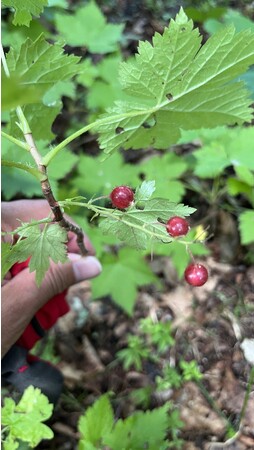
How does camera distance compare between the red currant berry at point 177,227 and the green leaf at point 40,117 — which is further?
the green leaf at point 40,117

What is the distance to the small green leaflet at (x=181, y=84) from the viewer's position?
37.9 inches

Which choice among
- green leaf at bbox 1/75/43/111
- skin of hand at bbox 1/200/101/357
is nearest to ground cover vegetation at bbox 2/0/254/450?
skin of hand at bbox 1/200/101/357

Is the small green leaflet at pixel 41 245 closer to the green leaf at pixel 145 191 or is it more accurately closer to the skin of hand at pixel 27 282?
the green leaf at pixel 145 191

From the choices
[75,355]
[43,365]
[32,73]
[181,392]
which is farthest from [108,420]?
[32,73]

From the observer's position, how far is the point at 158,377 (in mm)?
2092

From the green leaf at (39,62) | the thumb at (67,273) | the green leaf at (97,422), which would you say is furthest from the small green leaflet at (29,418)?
the green leaf at (39,62)

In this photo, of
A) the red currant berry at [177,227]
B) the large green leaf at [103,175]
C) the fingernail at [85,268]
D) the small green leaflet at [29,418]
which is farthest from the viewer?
the large green leaf at [103,175]

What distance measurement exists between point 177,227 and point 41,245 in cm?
28

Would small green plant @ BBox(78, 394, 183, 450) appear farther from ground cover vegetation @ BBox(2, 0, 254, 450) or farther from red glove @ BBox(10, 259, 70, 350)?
red glove @ BBox(10, 259, 70, 350)

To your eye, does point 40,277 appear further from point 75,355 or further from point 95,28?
point 95,28

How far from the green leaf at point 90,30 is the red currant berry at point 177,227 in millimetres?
2238

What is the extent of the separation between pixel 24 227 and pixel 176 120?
39 cm

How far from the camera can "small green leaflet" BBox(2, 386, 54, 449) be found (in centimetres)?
146

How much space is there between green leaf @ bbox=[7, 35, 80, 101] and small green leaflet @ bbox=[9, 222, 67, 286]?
0.27 metres
